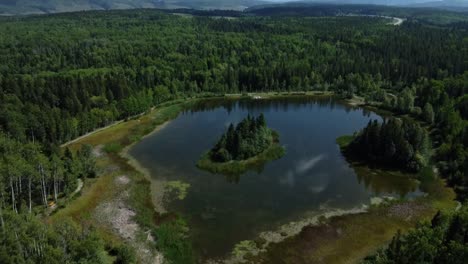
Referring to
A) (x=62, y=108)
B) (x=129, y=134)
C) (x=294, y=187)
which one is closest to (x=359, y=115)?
(x=294, y=187)

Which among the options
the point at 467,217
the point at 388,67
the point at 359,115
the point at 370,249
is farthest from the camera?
the point at 388,67

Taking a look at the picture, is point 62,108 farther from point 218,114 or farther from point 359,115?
point 359,115

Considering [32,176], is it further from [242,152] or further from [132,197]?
[242,152]

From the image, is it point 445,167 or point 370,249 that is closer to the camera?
point 370,249

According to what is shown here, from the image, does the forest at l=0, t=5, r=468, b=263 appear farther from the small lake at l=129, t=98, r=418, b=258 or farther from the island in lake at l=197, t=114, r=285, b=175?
the small lake at l=129, t=98, r=418, b=258

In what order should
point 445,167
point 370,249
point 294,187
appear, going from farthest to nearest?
point 445,167, point 294,187, point 370,249

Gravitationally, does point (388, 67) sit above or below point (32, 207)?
above

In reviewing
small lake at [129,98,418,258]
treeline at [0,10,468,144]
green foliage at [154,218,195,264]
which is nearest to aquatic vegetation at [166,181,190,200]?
small lake at [129,98,418,258]
